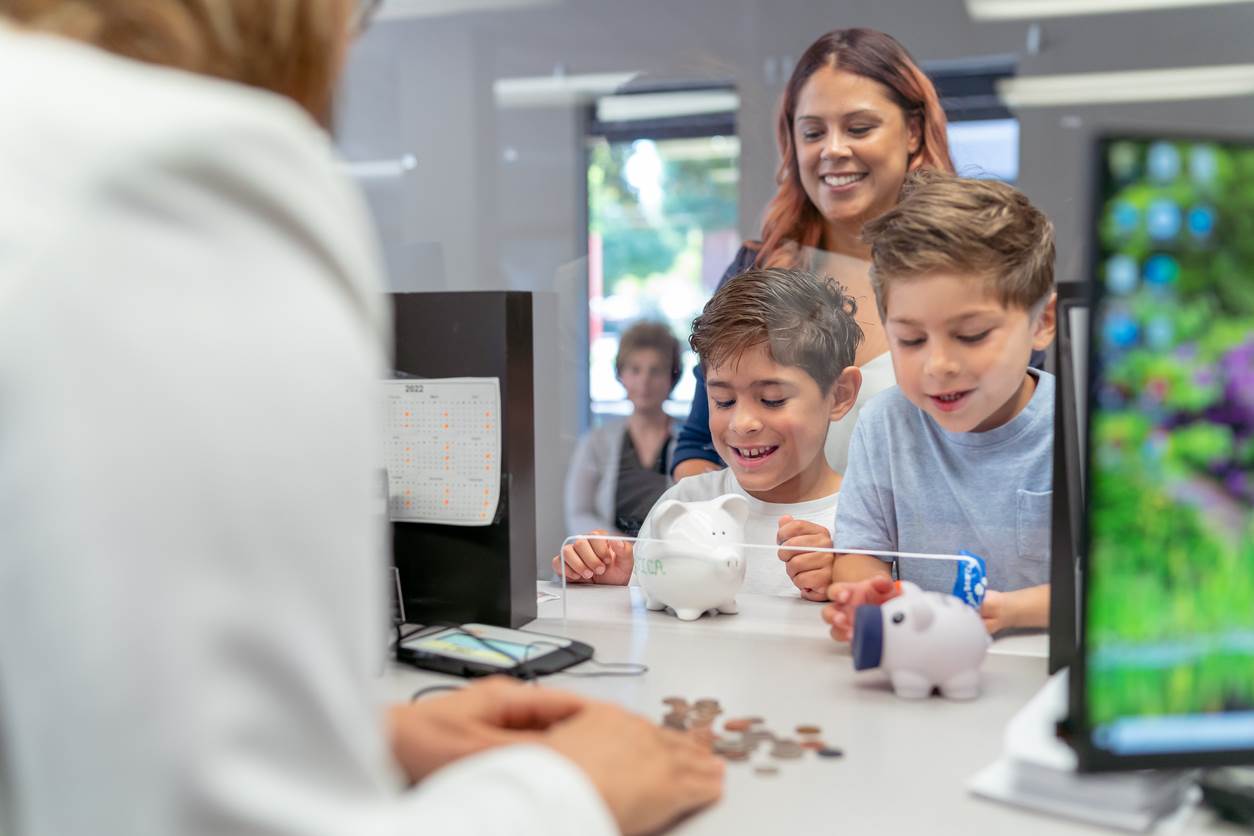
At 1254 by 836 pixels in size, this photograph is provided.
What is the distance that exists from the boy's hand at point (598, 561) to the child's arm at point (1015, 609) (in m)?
0.46

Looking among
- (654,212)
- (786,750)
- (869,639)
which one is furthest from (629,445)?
(786,750)

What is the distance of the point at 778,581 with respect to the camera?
1.35m

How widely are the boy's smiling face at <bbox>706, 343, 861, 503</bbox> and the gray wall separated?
93 cm

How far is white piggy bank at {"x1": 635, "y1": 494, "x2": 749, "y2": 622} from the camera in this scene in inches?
47.4

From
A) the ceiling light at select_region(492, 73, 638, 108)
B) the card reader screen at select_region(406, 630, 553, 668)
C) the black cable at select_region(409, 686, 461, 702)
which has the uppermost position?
the ceiling light at select_region(492, 73, 638, 108)

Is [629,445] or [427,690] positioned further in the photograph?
[629,445]

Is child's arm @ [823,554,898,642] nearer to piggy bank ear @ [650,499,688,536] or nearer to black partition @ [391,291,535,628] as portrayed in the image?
piggy bank ear @ [650,499,688,536]

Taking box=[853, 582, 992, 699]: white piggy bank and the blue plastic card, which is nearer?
box=[853, 582, 992, 699]: white piggy bank

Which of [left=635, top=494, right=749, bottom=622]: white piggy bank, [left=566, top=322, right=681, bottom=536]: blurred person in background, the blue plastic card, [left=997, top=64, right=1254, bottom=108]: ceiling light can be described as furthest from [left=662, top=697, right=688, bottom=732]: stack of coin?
[left=997, top=64, right=1254, bottom=108]: ceiling light

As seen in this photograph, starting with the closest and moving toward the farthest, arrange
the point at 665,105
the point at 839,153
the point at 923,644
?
the point at 923,644 → the point at 839,153 → the point at 665,105

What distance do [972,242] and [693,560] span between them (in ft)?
1.56

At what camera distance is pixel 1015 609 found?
1.11 meters

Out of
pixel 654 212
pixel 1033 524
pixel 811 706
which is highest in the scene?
pixel 654 212

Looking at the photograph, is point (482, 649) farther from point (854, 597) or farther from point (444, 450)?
point (854, 597)
